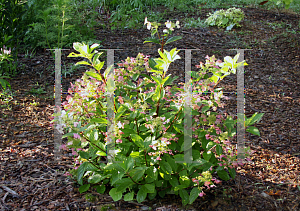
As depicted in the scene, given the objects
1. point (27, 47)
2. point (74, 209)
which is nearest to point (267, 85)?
point (74, 209)

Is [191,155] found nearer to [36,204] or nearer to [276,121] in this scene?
[36,204]

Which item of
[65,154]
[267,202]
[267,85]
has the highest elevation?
[267,85]

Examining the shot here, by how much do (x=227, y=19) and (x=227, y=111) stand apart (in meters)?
2.74

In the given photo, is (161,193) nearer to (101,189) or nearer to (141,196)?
(141,196)

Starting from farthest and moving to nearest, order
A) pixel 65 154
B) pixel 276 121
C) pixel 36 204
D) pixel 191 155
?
pixel 276 121, pixel 65 154, pixel 36 204, pixel 191 155

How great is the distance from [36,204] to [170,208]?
36.0 inches

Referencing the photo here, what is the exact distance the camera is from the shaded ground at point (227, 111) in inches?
77.7

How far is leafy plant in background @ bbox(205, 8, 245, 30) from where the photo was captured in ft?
17.7

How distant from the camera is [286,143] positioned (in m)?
2.80

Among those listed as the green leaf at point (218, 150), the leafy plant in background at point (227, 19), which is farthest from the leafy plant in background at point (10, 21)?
the leafy plant in background at point (227, 19)

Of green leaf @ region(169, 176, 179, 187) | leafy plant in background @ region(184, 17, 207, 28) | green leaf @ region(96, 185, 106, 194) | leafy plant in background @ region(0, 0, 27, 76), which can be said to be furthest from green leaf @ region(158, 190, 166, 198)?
leafy plant in background @ region(184, 17, 207, 28)

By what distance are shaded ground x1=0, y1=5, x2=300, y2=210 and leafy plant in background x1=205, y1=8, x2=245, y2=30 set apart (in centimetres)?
16

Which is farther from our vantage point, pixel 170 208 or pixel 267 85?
pixel 267 85

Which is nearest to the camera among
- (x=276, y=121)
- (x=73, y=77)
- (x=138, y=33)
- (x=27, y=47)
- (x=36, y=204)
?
(x=36, y=204)
